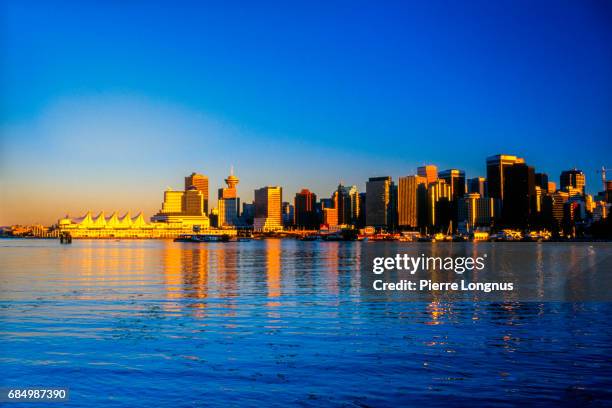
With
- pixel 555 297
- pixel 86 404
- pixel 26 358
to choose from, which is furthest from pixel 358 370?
pixel 555 297

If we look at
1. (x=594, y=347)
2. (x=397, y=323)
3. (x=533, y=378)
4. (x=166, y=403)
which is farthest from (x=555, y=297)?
(x=166, y=403)

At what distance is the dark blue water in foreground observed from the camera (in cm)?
1414

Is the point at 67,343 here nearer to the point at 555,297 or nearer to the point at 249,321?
the point at 249,321

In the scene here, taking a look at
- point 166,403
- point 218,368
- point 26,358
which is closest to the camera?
point 166,403

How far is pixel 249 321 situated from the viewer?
81.9ft

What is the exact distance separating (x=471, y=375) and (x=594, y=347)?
5.80m

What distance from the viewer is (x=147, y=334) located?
21984 mm

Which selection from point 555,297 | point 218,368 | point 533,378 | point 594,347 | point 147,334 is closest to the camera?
point 533,378

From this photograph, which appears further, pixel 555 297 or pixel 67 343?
pixel 555 297

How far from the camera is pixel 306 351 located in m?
18.8

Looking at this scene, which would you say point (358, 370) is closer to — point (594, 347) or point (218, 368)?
point (218, 368)

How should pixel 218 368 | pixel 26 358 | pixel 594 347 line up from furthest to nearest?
1. pixel 594 347
2. pixel 26 358
3. pixel 218 368

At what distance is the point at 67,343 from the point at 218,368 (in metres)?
6.48

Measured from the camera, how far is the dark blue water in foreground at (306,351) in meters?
14.1
